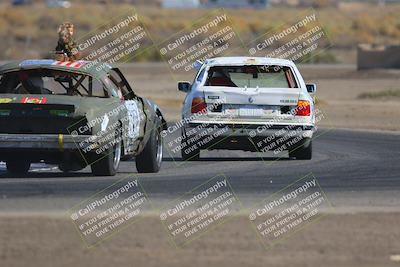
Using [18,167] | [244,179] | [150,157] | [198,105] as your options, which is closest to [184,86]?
[198,105]

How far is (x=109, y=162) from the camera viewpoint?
1509cm

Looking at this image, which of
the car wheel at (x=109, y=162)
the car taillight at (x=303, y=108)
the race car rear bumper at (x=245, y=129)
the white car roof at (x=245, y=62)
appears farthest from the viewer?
the white car roof at (x=245, y=62)

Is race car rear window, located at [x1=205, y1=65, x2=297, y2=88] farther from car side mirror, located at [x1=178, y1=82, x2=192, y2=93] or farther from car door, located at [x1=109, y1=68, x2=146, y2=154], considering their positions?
car door, located at [x1=109, y1=68, x2=146, y2=154]

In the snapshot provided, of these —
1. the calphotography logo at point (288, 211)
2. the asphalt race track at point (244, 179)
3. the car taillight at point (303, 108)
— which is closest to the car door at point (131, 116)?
the asphalt race track at point (244, 179)

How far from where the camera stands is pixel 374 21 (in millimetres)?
107188

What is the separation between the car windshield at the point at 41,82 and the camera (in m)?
15.5

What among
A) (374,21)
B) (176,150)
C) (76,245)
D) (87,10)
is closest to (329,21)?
(374,21)

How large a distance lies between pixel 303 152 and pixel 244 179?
10.9 ft

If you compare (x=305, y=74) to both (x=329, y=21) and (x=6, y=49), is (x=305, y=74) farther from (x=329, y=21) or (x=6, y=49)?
(x=329, y=21)

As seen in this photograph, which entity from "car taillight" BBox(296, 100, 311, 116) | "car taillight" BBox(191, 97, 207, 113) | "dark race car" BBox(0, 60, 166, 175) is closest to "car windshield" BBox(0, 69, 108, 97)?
"dark race car" BBox(0, 60, 166, 175)

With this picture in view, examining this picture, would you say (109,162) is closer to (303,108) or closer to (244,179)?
(244,179)

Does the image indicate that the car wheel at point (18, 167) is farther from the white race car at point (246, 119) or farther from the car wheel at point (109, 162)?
the white race car at point (246, 119)

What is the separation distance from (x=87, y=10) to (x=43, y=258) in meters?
109

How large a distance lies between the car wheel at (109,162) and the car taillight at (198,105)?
122 inches
